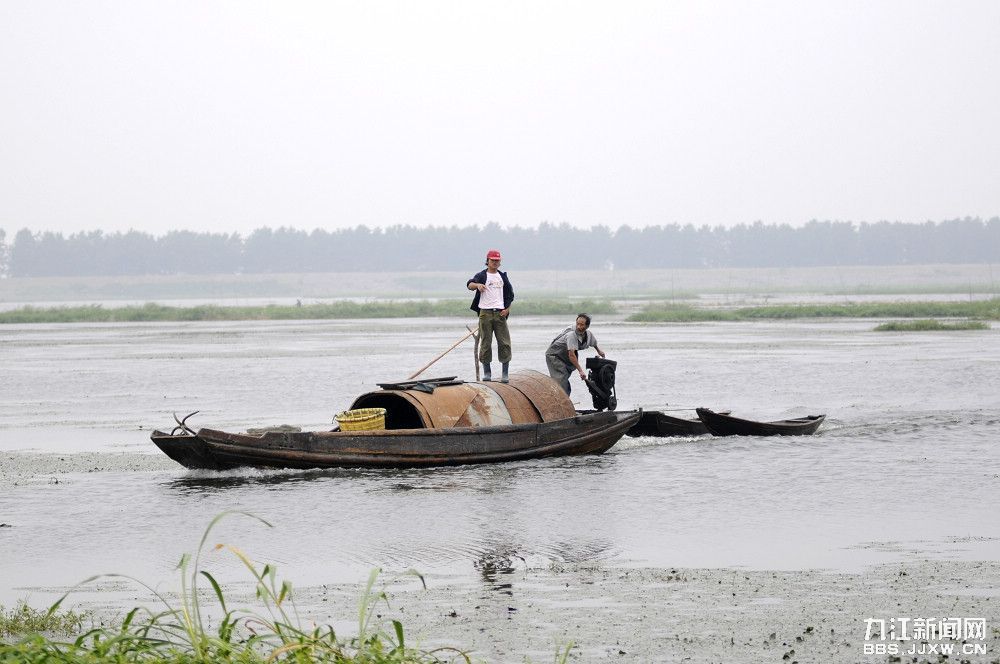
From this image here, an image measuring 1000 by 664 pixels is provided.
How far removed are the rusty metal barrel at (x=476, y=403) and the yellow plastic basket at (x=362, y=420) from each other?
0.30 meters

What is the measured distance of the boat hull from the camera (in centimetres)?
1436

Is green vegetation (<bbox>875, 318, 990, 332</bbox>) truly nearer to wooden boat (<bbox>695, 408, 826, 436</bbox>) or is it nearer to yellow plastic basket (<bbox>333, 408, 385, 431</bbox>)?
wooden boat (<bbox>695, 408, 826, 436</bbox>)

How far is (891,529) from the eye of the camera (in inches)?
444

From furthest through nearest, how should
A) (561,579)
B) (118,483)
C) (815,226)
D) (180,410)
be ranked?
1. (815,226)
2. (180,410)
3. (118,483)
4. (561,579)

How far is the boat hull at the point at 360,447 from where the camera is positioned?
1436 centimetres

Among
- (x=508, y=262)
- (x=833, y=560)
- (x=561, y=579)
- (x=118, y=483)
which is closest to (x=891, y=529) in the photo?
(x=833, y=560)

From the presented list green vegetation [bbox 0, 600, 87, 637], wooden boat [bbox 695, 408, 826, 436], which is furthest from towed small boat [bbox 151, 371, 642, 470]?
green vegetation [bbox 0, 600, 87, 637]

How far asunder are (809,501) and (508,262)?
584 ft

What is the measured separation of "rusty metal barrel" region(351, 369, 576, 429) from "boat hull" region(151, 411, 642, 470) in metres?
0.34

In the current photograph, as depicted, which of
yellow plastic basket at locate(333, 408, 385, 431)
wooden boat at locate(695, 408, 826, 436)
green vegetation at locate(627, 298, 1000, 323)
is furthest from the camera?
green vegetation at locate(627, 298, 1000, 323)

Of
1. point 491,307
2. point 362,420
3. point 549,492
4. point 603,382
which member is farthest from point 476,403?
point 603,382

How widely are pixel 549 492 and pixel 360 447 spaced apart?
97.1 inches

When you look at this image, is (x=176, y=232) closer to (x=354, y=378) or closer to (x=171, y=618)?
(x=354, y=378)

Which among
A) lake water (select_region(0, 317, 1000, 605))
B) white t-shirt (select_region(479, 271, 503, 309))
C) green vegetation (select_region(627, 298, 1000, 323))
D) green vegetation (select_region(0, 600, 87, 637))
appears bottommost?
lake water (select_region(0, 317, 1000, 605))
